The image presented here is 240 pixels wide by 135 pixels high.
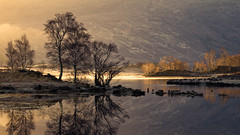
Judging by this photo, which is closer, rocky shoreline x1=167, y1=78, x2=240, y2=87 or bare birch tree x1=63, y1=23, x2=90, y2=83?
bare birch tree x1=63, y1=23, x2=90, y2=83

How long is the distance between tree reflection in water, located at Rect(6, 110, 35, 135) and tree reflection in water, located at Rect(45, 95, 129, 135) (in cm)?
141

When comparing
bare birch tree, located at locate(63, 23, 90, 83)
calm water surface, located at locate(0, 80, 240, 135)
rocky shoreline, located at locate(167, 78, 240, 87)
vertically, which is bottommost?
calm water surface, located at locate(0, 80, 240, 135)

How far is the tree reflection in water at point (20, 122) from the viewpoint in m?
22.2

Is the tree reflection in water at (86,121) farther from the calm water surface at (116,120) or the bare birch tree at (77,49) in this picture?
the bare birch tree at (77,49)

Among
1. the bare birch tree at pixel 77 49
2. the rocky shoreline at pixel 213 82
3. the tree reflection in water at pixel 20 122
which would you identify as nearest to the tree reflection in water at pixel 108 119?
the tree reflection in water at pixel 20 122

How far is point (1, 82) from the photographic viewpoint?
188 feet

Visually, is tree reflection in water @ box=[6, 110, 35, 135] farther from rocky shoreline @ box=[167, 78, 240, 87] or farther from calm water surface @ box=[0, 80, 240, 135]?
rocky shoreline @ box=[167, 78, 240, 87]

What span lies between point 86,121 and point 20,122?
5094 millimetres

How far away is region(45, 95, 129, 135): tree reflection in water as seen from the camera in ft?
73.2

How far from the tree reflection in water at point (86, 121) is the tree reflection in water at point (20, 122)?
1410 millimetres

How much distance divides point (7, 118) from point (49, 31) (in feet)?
122

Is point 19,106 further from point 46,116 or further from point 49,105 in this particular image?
point 46,116

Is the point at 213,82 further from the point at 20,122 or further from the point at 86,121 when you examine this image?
the point at 20,122

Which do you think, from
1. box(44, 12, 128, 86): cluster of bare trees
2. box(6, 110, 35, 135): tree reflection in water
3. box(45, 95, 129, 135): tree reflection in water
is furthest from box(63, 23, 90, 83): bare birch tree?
box(6, 110, 35, 135): tree reflection in water
